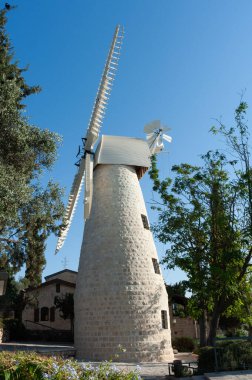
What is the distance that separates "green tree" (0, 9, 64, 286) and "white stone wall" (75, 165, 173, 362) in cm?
280

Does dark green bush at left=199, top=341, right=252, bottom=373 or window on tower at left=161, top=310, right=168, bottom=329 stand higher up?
window on tower at left=161, top=310, right=168, bottom=329

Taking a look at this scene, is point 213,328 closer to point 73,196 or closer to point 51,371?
point 51,371

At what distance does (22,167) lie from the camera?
16.1 metres

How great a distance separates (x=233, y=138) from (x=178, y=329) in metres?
17.9

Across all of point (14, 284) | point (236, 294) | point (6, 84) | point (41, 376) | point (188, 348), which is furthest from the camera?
point (14, 284)

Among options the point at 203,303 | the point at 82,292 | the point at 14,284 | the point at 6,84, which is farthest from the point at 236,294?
the point at 14,284

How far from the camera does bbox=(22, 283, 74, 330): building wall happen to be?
29567 mm

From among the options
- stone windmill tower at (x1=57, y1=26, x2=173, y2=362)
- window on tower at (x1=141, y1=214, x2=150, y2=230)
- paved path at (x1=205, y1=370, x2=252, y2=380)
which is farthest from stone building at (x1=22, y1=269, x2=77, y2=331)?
paved path at (x1=205, y1=370, x2=252, y2=380)

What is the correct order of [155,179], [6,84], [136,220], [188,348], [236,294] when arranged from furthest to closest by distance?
[188,348] → [136,220] → [155,179] → [236,294] → [6,84]

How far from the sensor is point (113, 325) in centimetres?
1683

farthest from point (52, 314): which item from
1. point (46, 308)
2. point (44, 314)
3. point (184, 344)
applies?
point (184, 344)

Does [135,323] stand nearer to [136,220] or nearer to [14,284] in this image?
[136,220]

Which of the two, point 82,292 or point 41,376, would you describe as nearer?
point 41,376

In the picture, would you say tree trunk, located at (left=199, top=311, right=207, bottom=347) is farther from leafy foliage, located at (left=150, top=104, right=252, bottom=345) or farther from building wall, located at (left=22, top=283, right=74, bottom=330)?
building wall, located at (left=22, top=283, right=74, bottom=330)
